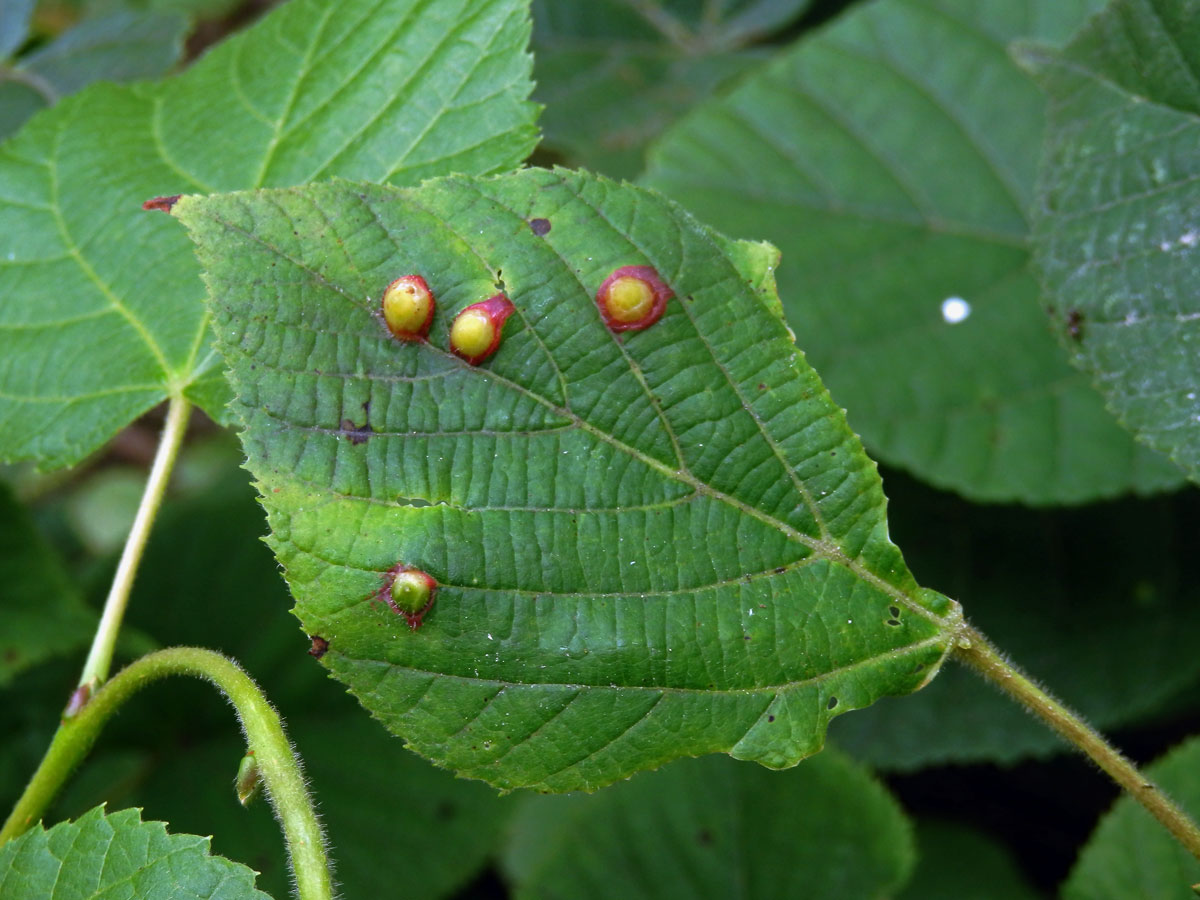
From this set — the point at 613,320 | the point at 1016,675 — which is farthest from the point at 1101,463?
the point at 613,320

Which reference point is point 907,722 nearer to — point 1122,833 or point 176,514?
point 1122,833

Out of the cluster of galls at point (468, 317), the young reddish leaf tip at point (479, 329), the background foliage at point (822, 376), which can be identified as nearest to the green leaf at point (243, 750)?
the background foliage at point (822, 376)

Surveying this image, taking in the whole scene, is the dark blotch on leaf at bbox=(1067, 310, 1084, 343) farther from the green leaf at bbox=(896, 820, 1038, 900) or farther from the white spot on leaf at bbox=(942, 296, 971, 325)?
the green leaf at bbox=(896, 820, 1038, 900)

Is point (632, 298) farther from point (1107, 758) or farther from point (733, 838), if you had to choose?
point (733, 838)

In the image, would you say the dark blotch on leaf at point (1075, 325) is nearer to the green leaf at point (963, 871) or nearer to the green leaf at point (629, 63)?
Result: the green leaf at point (963, 871)

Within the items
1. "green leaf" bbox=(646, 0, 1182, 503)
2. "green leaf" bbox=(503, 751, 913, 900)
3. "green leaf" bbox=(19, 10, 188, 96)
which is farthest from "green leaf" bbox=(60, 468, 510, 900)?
"green leaf" bbox=(646, 0, 1182, 503)

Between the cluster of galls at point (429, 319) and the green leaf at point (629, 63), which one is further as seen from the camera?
the green leaf at point (629, 63)
